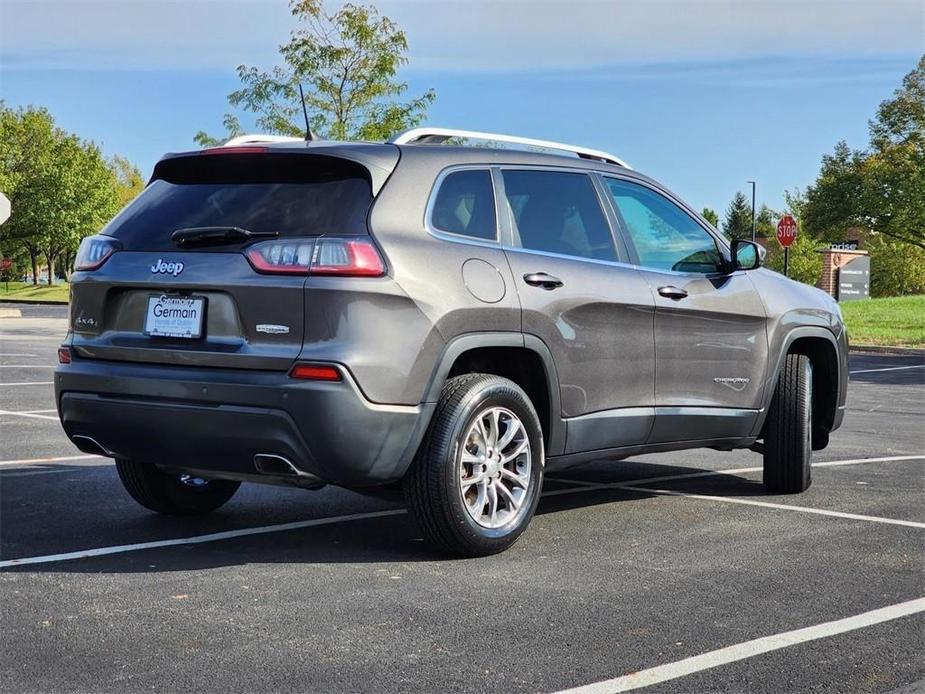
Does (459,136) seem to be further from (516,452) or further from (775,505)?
(775,505)

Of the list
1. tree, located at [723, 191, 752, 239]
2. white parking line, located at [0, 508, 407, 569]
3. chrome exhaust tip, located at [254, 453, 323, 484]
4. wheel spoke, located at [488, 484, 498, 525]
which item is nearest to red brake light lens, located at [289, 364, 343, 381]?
chrome exhaust tip, located at [254, 453, 323, 484]

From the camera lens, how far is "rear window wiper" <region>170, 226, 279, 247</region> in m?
5.35

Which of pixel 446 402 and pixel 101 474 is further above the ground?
pixel 446 402

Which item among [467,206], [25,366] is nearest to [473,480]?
[467,206]

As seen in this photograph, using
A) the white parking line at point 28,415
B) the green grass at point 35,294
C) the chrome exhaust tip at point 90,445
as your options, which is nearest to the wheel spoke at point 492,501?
the chrome exhaust tip at point 90,445

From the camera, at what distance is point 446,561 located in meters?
5.59

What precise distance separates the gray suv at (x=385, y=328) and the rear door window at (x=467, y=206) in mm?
12

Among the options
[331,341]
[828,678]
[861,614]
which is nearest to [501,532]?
[331,341]

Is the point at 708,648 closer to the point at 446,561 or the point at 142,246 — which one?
the point at 446,561

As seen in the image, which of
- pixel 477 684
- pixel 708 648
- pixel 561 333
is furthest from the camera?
pixel 561 333

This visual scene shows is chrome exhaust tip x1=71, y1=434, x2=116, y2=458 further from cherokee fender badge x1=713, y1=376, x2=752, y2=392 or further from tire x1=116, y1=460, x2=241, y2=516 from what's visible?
cherokee fender badge x1=713, y1=376, x2=752, y2=392

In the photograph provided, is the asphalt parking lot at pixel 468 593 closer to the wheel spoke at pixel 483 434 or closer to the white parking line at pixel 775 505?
the white parking line at pixel 775 505

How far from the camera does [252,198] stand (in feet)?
18.1

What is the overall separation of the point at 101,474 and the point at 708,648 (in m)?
4.72
